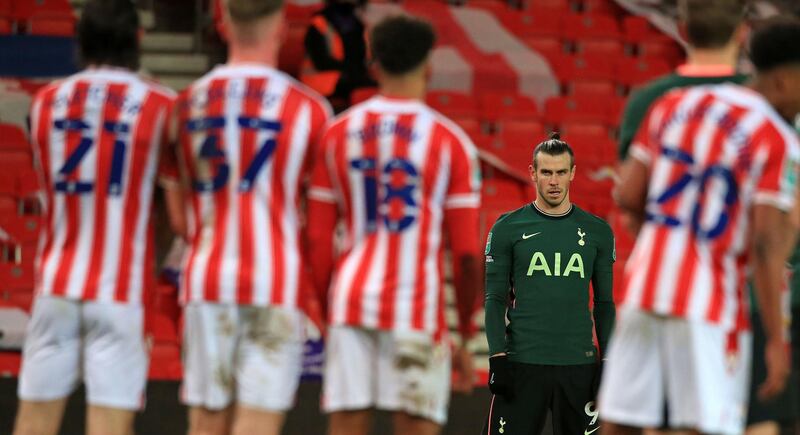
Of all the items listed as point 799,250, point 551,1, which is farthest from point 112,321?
point 551,1

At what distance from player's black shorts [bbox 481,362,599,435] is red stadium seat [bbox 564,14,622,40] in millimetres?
6762

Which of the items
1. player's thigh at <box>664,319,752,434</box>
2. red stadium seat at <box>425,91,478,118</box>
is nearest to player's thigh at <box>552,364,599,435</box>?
player's thigh at <box>664,319,752,434</box>

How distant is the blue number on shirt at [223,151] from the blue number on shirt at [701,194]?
1162mm

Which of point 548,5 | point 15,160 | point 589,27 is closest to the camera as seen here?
point 15,160

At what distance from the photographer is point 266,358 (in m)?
3.98

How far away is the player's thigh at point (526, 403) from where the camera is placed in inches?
207

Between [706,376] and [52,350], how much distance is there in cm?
202

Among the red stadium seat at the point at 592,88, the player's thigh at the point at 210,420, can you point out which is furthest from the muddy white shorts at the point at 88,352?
the red stadium seat at the point at 592,88

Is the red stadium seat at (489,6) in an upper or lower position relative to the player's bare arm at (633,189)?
upper

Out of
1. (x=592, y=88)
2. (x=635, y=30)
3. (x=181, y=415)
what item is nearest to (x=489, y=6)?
(x=592, y=88)

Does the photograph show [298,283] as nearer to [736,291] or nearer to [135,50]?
[135,50]

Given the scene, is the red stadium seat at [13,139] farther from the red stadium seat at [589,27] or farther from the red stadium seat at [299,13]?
the red stadium seat at [589,27]

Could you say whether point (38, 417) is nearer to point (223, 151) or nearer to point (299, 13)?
point (223, 151)

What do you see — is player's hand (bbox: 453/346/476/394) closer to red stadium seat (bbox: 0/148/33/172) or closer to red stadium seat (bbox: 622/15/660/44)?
red stadium seat (bbox: 0/148/33/172)
